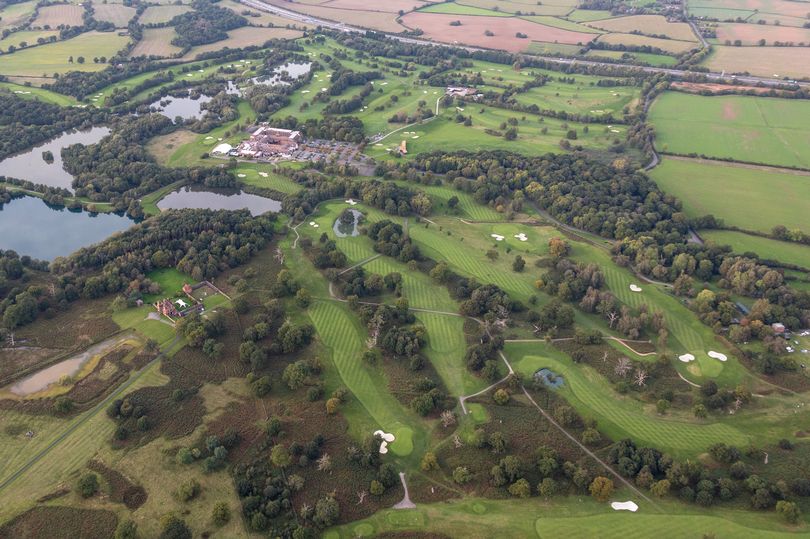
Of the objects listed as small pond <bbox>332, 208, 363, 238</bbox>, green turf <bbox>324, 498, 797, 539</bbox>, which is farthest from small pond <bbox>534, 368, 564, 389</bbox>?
small pond <bbox>332, 208, 363, 238</bbox>

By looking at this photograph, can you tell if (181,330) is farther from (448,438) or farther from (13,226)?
(13,226)

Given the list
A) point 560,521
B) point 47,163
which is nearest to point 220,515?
point 560,521

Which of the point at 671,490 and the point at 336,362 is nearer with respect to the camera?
the point at 671,490

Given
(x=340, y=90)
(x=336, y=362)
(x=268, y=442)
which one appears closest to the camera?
(x=268, y=442)

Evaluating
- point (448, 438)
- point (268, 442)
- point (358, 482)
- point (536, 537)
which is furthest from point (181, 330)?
point (536, 537)

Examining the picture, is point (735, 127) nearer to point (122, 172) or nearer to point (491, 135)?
point (491, 135)

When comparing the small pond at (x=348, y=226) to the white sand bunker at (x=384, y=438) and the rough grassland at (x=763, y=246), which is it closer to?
the white sand bunker at (x=384, y=438)
